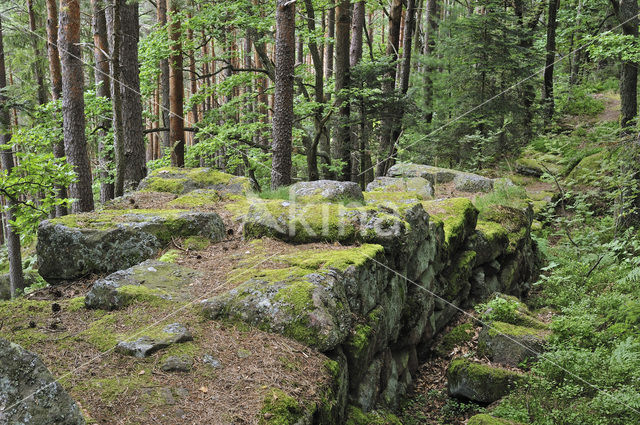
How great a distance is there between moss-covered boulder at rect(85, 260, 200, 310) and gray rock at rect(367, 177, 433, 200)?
21.6ft

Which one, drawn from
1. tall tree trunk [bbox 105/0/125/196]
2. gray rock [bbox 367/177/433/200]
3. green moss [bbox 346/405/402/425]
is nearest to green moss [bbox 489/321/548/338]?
green moss [bbox 346/405/402/425]

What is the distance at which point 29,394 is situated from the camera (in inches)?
83.2

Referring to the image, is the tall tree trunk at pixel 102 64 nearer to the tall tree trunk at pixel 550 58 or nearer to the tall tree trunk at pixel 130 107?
the tall tree trunk at pixel 130 107

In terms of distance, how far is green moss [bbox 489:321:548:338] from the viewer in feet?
20.5

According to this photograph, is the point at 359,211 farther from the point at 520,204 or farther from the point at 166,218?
the point at 520,204

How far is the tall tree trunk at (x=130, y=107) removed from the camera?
10297mm

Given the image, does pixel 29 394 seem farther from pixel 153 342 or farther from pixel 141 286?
pixel 141 286

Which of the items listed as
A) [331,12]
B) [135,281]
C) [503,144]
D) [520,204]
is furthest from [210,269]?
[331,12]

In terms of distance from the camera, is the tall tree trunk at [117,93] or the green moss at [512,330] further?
the tall tree trunk at [117,93]

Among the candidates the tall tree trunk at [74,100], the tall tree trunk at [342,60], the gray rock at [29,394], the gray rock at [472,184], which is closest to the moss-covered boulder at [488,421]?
the gray rock at [29,394]

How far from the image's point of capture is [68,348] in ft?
11.0

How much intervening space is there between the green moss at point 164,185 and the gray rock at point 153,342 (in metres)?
5.25

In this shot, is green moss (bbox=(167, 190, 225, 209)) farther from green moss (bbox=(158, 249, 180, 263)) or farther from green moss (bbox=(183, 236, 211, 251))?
green moss (bbox=(158, 249, 180, 263))

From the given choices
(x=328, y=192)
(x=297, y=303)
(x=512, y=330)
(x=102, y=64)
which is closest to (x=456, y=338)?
(x=512, y=330)
